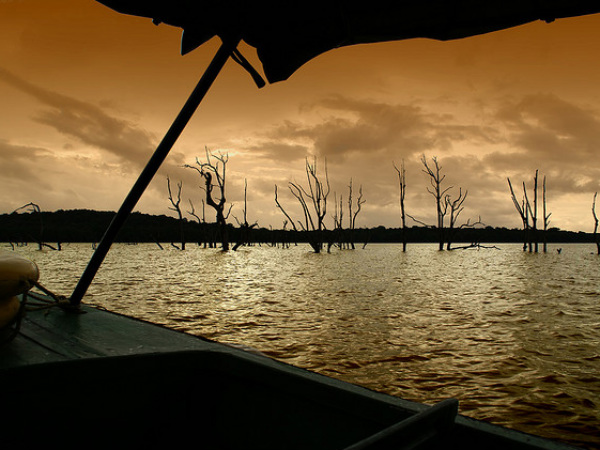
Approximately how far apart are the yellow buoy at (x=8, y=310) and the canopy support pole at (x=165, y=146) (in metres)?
0.69

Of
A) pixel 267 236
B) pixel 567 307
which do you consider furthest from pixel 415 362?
pixel 267 236

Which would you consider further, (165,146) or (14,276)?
(165,146)

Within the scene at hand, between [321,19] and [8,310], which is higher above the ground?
[321,19]

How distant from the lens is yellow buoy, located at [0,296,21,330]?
1788mm

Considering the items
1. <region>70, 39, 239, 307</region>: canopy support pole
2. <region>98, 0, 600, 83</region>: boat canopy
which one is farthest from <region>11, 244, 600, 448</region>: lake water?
<region>98, 0, 600, 83</region>: boat canopy

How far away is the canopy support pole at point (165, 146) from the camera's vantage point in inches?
102

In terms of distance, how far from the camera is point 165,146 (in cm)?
272

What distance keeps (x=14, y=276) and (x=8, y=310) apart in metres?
0.19

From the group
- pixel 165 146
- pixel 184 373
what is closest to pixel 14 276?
pixel 184 373

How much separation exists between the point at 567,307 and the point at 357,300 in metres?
4.09

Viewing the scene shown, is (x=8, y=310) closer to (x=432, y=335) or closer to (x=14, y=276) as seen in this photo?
(x=14, y=276)

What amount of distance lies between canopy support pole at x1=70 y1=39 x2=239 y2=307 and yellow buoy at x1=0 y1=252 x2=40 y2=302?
2.37 feet

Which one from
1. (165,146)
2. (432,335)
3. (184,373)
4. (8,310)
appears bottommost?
(432,335)

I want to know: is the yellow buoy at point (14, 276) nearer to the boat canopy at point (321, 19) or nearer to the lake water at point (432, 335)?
the boat canopy at point (321, 19)
